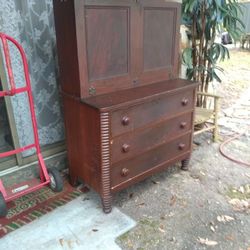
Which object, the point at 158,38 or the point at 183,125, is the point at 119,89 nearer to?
the point at 158,38

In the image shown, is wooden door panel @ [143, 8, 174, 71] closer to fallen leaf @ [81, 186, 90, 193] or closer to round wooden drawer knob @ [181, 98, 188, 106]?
round wooden drawer knob @ [181, 98, 188, 106]

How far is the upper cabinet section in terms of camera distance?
1.66 metres

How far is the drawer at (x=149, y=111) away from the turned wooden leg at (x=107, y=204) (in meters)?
0.48

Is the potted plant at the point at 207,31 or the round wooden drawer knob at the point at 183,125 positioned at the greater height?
the potted plant at the point at 207,31

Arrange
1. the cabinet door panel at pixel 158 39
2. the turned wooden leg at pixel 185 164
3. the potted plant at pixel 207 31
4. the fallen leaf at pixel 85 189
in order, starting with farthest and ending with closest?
the potted plant at pixel 207 31
the turned wooden leg at pixel 185 164
the fallen leaf at pixel 85 189
the cabinet door panel at pixel 158 39

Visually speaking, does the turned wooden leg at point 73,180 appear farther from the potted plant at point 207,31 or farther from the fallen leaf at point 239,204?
the potted plant at point 207,31

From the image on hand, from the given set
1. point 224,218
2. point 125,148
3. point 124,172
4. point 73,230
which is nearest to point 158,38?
point 125,148

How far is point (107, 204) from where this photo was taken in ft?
6.34

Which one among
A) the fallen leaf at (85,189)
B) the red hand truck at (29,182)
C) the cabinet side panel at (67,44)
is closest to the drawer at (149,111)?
the cabinet side panel at (67,44)

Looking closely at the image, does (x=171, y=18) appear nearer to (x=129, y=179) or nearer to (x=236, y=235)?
(x=129, y=179)

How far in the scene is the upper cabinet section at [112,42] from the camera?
1.66 metres

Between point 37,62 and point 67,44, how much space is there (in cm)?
47

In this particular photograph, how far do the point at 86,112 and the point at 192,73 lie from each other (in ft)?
5.56

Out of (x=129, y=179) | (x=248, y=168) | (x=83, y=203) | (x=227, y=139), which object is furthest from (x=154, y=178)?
(x=227, y=139)
